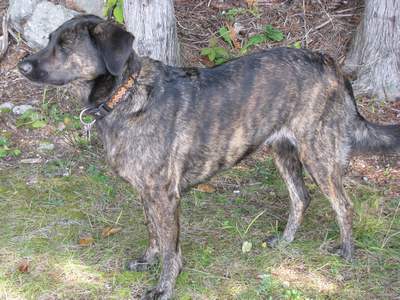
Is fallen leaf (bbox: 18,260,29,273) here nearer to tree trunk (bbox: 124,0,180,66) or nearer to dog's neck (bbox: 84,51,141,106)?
dog's neck (bbox: 84,51,141,106)

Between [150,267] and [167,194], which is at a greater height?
[167,194]

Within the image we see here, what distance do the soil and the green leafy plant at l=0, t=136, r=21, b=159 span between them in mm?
86

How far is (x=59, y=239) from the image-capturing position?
15.5ft

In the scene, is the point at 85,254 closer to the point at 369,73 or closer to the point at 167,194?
the point at 167,194

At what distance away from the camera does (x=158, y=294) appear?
4.11 meters

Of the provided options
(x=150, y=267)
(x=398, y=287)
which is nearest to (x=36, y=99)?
(x=150, y=267)

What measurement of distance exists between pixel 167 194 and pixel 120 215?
114cm

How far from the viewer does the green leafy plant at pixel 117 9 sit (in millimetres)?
6321

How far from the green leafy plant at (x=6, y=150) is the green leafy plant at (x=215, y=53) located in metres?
2.33

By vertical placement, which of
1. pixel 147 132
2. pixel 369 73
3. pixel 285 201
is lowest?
pixel 285 201

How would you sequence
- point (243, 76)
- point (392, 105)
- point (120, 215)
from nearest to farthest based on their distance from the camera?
point (243, 76) → point (120, 215) → point (392, 105)

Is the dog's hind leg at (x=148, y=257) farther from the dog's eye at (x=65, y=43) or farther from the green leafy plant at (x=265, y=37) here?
the green leafy plant at (x=265, y=37)

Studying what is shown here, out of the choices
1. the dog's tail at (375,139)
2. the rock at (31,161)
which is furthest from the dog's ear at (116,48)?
the rock at (31,161)

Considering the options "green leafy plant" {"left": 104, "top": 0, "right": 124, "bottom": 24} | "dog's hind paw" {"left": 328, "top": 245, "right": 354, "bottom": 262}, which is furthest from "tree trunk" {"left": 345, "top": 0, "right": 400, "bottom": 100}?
"green leafy plant" {"left": 104, "top": 0, "right": 124, "bottom": 24}
